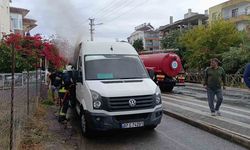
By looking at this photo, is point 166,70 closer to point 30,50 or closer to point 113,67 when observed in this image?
point 30,50

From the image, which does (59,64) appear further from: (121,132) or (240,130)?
(240,130)

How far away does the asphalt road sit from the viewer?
7.00 m

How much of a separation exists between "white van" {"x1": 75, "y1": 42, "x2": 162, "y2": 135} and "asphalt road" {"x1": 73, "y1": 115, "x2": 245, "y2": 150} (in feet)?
1.18

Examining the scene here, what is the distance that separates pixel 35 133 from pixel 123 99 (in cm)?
253

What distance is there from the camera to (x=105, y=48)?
30.1 feet

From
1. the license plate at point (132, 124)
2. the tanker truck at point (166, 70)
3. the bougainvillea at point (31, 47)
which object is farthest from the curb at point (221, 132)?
the tanker truck at point (166, 70)

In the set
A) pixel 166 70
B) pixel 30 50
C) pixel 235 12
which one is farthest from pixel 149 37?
pixel 30 50

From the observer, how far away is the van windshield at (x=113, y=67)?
27.5ft

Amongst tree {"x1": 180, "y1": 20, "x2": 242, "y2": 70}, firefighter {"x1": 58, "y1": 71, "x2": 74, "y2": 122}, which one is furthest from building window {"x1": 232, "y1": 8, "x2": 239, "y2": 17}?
firefighter {"x1": 58, "y1": 71, "x2": 74, "y2": 122}

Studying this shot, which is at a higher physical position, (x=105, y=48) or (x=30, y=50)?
(x=30, y=50)

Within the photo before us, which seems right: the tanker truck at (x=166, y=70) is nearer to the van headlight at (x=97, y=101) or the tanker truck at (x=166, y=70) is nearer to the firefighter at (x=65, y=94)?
the firefighter at (x=65, y=94)

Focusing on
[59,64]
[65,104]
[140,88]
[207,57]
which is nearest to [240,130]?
[140,88]

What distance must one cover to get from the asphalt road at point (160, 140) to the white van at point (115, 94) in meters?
0.36

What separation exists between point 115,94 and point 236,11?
155 ft
